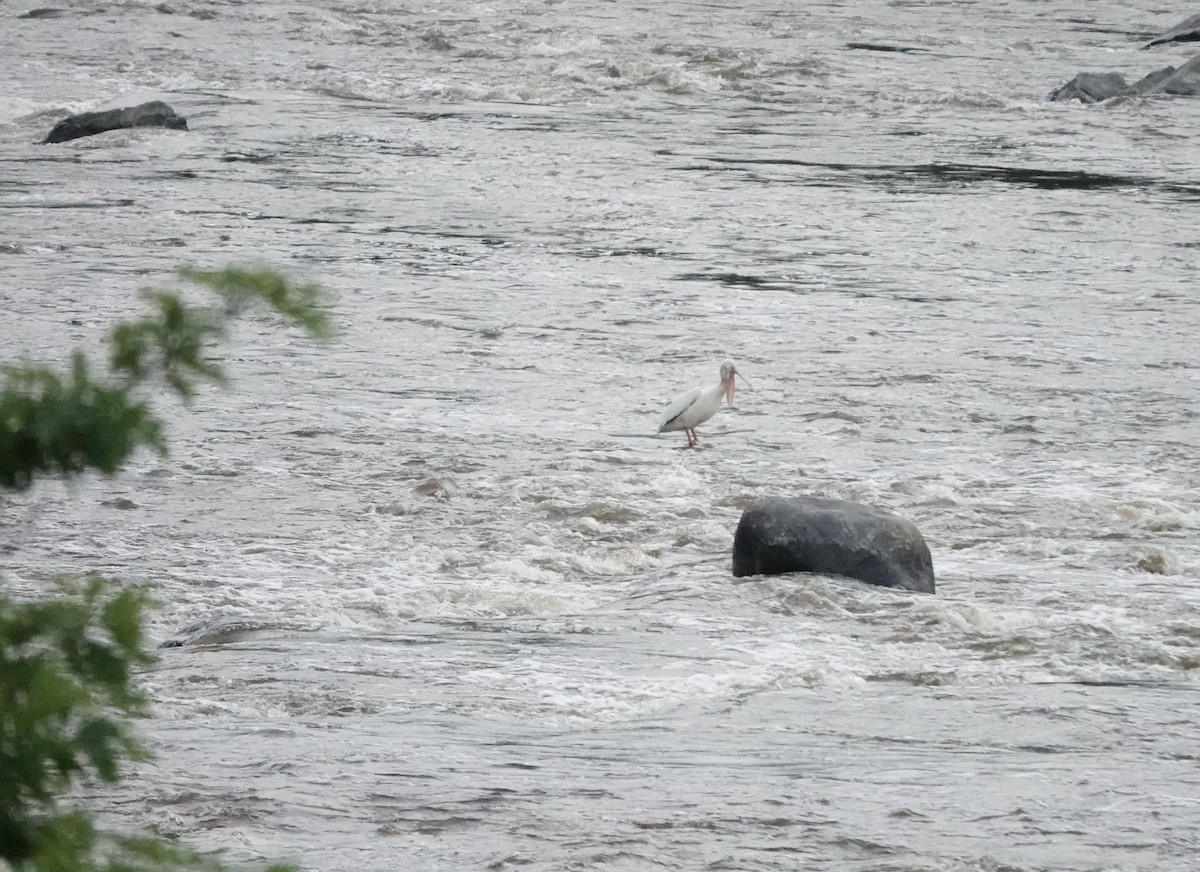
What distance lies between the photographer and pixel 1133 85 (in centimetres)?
2422

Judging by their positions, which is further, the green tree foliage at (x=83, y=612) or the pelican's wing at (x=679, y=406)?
the pelican's wing at (x=679, y=406)

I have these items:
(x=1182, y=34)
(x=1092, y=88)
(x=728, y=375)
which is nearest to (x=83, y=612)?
(x=728, y=375)

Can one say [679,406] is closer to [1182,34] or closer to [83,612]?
[83,612]

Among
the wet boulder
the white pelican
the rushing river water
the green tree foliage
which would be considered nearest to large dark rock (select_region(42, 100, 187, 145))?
the rushing river water

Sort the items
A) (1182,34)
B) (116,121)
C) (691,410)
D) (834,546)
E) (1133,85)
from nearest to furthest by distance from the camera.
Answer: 1. (834,546)
2. (691,410)
3. (116,121)
4. (1133,85)
5. (1182,34)

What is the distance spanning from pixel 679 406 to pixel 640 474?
631 millimetres

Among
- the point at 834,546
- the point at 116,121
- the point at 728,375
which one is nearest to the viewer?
the point at 834,546

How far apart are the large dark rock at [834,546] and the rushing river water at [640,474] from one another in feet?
0.38

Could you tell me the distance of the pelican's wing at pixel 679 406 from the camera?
33.4ft

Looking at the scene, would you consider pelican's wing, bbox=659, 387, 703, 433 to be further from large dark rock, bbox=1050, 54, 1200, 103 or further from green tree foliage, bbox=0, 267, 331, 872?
large dark rock, bbox=1050, 54, 1200, 103

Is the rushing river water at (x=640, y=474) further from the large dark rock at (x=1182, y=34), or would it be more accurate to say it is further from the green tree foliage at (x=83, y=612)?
the large dark rock at (x=1182, y=34)

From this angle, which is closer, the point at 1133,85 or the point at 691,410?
the point at 691,410

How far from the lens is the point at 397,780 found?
5477mm

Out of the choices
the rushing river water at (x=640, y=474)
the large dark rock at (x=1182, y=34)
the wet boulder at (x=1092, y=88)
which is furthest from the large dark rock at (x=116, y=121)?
the large dark rock at (x=1182, y=34)
